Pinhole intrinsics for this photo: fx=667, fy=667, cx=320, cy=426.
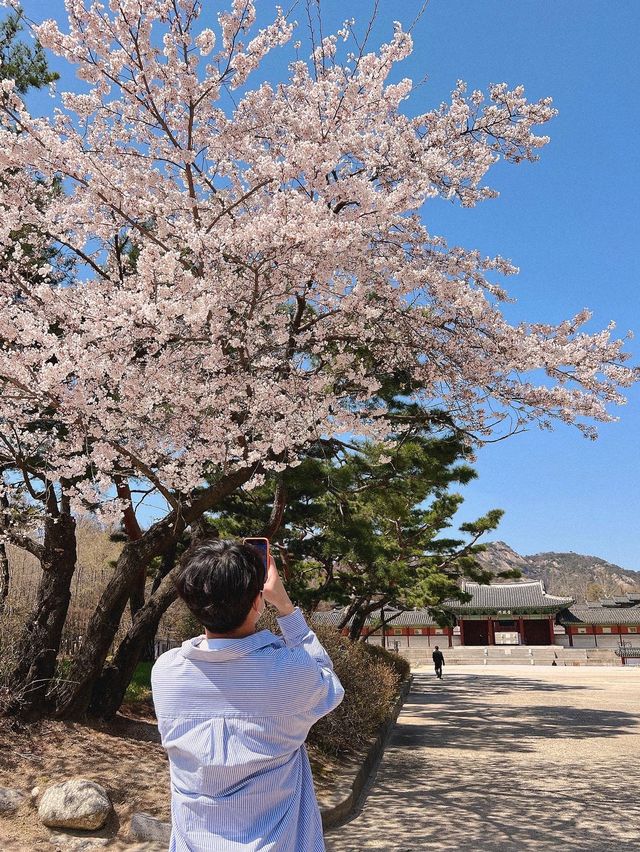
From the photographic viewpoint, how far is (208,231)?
581 centimetres

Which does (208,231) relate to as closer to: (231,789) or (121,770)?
(121,770)

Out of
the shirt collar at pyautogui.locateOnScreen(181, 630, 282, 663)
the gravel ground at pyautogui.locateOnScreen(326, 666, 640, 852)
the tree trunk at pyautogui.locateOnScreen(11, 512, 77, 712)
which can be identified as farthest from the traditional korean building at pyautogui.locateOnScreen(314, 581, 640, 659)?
the shirt collar at pyautogui.locateOnScreen(181, 630, 282, 663)

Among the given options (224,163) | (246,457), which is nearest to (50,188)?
(224,163)

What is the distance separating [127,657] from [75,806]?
8.77ft

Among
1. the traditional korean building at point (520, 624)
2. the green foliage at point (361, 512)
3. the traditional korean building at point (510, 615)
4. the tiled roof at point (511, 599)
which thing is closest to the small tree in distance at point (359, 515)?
the green foliage at point (361, 512)

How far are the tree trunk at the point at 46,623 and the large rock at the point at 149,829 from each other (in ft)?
6.79

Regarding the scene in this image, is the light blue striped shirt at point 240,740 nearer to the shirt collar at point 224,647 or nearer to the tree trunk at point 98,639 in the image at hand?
the shirt collar at point 224,647

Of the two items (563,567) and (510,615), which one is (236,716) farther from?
(563,567)

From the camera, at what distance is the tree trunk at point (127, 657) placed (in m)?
7.15

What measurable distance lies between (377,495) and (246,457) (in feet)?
13.2

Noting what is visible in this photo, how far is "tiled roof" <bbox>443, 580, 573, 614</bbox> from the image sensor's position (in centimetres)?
4369

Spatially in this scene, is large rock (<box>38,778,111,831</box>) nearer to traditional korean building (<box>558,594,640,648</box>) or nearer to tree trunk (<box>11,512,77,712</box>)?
tree trunk (<box>11,512,77,712</box>)

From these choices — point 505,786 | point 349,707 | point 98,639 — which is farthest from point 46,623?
point 505,786

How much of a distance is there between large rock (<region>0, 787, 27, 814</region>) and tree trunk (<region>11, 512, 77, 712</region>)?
125 centimetres
